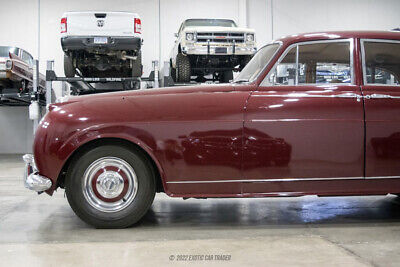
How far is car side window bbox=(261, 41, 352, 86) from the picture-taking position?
12.8ft

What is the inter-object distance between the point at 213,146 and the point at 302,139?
0.78 metres

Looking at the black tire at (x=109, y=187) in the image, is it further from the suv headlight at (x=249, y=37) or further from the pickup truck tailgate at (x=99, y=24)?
the suv headlight at (x=249, y=37)

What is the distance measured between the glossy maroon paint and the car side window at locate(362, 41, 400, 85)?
0.90 ft

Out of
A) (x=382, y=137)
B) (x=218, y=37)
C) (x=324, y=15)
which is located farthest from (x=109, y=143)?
(x=324, y=15)

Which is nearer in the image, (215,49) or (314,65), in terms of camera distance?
(314,65)

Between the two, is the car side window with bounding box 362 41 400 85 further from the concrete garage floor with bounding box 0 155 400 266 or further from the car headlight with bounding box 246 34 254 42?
the car headlight with bounding box 246 34 254 42

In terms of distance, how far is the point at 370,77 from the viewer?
395 cm

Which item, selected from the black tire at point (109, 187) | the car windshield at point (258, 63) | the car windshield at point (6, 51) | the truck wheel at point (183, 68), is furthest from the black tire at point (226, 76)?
the black tire at point (109, 187)

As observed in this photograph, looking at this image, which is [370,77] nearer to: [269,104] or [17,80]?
[269,104]

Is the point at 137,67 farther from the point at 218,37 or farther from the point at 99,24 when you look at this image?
the point at 218,37

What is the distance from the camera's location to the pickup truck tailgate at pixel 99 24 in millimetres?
8453

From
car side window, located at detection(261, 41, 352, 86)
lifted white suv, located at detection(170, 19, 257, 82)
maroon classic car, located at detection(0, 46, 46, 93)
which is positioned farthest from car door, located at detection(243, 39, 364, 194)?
maroon classic car, located at detection(0, 46, 46, 93)

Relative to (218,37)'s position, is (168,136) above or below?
below

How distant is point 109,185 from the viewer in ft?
12.0
